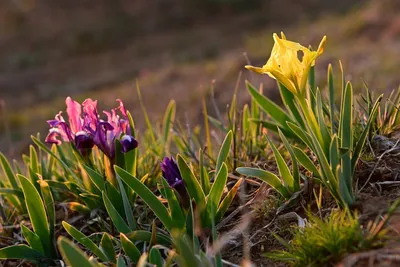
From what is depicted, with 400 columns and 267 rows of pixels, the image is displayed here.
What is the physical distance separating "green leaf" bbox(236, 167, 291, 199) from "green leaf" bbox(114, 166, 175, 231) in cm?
25

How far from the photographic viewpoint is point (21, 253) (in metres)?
1.81

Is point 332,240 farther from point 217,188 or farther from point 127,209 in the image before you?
point 127,209

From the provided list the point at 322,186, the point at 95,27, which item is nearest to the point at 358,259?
the point at 322,186

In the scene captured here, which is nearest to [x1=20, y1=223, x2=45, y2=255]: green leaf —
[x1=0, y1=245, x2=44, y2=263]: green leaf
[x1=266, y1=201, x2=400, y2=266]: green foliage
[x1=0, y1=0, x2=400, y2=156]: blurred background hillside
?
[x1=0, y1=245, x2=44, y2=263]: green leaf

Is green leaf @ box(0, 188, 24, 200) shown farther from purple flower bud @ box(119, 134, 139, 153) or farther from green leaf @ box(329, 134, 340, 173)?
green leaf @ box(329, 134, 340, 173)

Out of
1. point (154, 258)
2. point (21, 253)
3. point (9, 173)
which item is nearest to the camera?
point (154, 258)

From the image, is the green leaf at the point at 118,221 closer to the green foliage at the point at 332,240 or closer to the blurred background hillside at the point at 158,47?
the green foliage at the point at 332,240

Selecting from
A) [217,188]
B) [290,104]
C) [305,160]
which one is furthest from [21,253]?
[290,104]

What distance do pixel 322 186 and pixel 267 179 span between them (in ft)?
0.54

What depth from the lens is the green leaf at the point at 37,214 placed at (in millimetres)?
1807

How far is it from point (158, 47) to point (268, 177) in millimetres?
17101

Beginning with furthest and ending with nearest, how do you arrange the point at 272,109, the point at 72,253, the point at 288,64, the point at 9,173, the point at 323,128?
1. the point at 9,173
2. the point at 272,109
3. the point at 323,128
4. the point at 288,64
5. the point at 72,253

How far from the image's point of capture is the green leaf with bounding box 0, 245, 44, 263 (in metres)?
1.77

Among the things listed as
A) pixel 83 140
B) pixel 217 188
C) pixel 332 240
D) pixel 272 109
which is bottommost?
pixel 332 240
